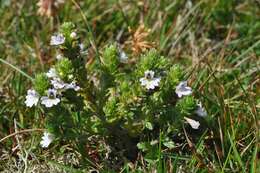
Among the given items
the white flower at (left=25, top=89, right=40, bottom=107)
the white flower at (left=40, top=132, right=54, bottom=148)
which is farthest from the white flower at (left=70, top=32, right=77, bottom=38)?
the white flower at (left=40, top=132, right=54, bottom=148)

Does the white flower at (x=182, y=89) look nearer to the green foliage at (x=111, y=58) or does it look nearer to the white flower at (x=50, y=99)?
the green foliage at (x=111, y=58)

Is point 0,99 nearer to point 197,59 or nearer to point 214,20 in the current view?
point 197,59

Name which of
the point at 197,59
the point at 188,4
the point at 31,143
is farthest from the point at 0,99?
the point at 188,4

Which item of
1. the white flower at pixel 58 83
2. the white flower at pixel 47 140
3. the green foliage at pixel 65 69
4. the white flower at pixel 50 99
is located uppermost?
the green foliage at pixel 65 69

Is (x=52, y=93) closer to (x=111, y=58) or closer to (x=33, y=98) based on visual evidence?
(x=33, y=98)

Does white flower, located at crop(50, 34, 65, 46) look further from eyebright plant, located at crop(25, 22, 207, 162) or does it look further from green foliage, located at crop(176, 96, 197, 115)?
green foliage, located at crop(176, 96, 197, 115)

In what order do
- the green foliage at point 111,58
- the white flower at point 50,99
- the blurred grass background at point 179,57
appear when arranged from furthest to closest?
the blurred grass background at point 179,57 < the green foliage at point 111,58 < the white flower at point 50,99

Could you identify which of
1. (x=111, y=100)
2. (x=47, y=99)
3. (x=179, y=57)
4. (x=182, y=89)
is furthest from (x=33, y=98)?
Result: (x=179, y=57)

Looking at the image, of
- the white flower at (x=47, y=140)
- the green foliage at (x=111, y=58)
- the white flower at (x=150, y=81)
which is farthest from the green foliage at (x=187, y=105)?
the white flower at (x=47, y=140)
